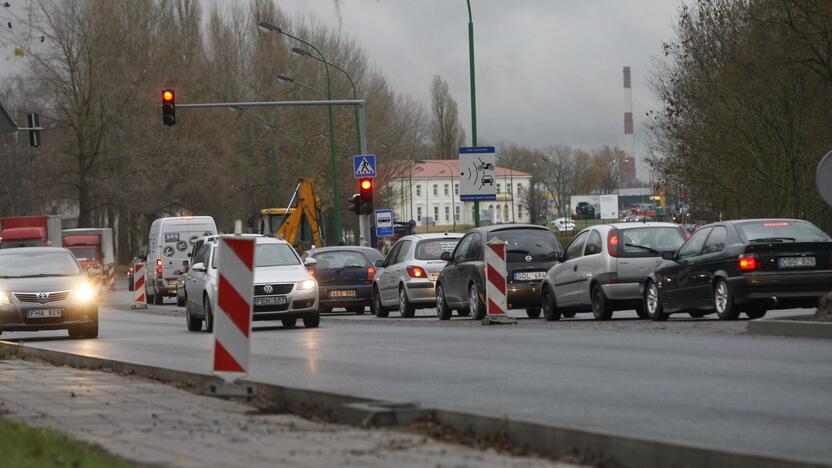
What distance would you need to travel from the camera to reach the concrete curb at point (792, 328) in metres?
18.1

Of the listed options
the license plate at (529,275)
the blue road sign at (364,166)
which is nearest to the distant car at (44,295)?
the license plate at (529,275)

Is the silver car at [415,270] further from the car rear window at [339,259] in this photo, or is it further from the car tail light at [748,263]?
the car tail light at [748,263]

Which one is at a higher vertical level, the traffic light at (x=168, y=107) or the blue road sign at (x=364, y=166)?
the traffic light at (x=168, y=107)

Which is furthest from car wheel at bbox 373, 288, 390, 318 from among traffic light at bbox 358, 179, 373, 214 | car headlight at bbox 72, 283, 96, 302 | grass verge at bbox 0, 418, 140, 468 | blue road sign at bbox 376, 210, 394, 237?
grass verge at bbox 0, 418, 140, 468

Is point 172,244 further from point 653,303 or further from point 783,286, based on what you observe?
point 783,286

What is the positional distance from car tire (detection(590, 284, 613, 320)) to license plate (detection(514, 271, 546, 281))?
218 cm

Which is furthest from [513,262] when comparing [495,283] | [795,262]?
[795,262]

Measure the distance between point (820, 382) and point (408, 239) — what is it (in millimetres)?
19134

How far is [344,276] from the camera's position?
113 ft

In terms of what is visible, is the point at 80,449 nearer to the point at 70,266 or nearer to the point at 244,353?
the point at 244,353

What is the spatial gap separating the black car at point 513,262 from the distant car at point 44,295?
6605mm

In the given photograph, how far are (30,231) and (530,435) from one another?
54.3m

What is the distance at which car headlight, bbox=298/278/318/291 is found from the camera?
84.1ft

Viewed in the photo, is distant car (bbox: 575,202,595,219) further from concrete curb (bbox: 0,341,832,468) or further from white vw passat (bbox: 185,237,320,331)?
concrete curb (bbox: 0,341,832,468)
